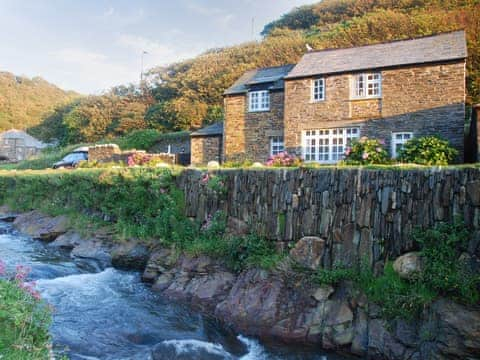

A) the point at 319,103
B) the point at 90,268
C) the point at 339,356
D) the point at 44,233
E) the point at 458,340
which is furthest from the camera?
the point at 319,103

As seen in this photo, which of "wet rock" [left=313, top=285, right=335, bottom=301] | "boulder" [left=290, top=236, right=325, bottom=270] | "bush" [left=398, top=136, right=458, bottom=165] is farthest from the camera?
"bush" [left=398, top=136, right=458, bottom=165]

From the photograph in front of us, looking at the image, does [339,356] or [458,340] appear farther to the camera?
[339,356]

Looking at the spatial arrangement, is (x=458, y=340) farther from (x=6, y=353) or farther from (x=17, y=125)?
(x=17, y=125)

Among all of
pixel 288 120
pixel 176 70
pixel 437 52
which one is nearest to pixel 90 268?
pixel 288 120

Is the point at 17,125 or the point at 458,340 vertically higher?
the point at 17,125

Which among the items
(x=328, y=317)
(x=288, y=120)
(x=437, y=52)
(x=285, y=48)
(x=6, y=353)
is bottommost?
(x=328, y=317)

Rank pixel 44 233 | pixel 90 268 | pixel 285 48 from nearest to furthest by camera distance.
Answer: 1. pixel 90 268
2. pixel 44 233
3. pixel 285 48

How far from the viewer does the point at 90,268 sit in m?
12.1

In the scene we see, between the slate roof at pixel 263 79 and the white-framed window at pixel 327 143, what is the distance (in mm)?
3370

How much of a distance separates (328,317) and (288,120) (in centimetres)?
1323

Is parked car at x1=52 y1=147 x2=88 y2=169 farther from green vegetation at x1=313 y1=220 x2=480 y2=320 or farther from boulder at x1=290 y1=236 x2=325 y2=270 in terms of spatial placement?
green vegetation at x1=313 y1=220 x2=480 y2=320

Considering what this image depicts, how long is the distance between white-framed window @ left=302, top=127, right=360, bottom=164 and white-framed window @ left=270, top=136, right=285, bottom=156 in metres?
1.50

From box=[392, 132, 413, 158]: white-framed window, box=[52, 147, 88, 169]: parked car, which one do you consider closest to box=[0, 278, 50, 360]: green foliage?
box=[392, 132, 413, 158]: white-framed window

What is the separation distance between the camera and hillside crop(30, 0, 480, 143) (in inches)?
1209
